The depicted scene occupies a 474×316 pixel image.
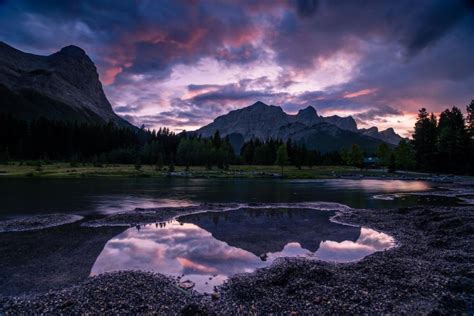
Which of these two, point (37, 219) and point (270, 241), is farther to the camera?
point (37, 219)

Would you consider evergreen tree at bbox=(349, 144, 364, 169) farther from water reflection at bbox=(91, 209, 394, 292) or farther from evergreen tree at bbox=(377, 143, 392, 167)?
water reflection at bbox=(91, 209, 394, 292)

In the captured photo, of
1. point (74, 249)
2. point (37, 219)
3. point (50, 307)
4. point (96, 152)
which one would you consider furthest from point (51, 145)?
point (50, 307)

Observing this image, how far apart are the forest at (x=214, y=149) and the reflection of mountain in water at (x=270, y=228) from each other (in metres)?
97.8

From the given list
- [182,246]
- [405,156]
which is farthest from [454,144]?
[182,246]

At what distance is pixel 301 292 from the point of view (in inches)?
555

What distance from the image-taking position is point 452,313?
12.0m

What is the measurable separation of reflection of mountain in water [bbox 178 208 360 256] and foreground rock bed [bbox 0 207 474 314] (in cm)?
552

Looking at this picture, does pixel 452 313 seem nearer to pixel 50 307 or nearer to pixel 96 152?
pixel 50 307

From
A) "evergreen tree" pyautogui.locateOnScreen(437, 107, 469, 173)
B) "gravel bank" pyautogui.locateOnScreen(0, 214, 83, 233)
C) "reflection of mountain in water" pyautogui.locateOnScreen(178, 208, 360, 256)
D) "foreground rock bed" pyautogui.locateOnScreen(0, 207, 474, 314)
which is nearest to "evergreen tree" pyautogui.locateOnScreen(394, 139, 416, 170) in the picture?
"evergreen tree" pyautogui.locateOnScreen(437, 107, 469, 173)

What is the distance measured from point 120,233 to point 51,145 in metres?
156

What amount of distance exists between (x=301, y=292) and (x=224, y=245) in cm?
1020

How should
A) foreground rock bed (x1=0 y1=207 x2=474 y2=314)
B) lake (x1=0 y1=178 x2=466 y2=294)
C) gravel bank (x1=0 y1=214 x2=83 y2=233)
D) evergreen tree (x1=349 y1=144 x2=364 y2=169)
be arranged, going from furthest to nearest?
evergreen tree (x1=349 y1=144 x2=364 y2=169), gravel bank (x1=0 y1=214 x2=83 y2=233), lake (x1=0 y1=178 x2=466 y2=294), foreground rock bed (x1=0 y1=207 x2=474 y2=314)

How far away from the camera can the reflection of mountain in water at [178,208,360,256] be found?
24.4 m

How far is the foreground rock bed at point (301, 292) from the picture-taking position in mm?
12547
